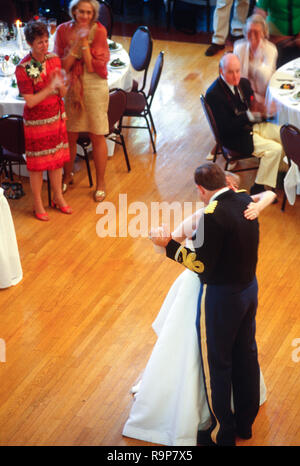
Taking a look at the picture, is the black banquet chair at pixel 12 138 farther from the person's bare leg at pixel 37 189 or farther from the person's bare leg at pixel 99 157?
the person's bare leg at pixel 99 157

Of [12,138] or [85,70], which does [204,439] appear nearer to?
[12,138]

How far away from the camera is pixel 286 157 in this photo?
224 inches

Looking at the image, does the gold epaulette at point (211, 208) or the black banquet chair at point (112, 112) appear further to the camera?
the black banquet chair at point (112, 112)

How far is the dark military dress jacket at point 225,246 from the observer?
3.04m

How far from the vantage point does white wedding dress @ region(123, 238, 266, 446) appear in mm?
3383

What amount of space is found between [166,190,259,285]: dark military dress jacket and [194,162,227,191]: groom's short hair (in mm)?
51

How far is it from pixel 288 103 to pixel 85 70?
5.88 ft

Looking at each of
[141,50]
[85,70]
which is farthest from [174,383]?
[141,50]

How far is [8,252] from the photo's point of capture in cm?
479

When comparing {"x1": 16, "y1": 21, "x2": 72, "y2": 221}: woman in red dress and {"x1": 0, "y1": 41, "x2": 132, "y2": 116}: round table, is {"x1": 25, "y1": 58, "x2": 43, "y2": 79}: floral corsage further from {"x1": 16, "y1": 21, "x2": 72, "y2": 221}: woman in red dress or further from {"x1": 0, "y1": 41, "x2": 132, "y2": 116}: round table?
{"x1": 0, "y1": 41, "x2": 132, "y2": 116}: round table

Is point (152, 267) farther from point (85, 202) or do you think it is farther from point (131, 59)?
point (131, 59)

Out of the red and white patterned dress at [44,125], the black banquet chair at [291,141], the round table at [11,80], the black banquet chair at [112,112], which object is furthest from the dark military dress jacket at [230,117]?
the red and white patterned dress at [44,125]

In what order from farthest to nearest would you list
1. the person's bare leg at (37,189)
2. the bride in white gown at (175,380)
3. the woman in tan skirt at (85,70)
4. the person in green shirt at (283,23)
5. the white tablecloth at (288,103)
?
the person in green shirt at (283,23), the white tablecloth at (288,103), the person's bare leg at (37,189), the woman in tan skirt at (85,70), the bride in white gown at (175,380)

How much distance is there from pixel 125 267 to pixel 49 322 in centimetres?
82
